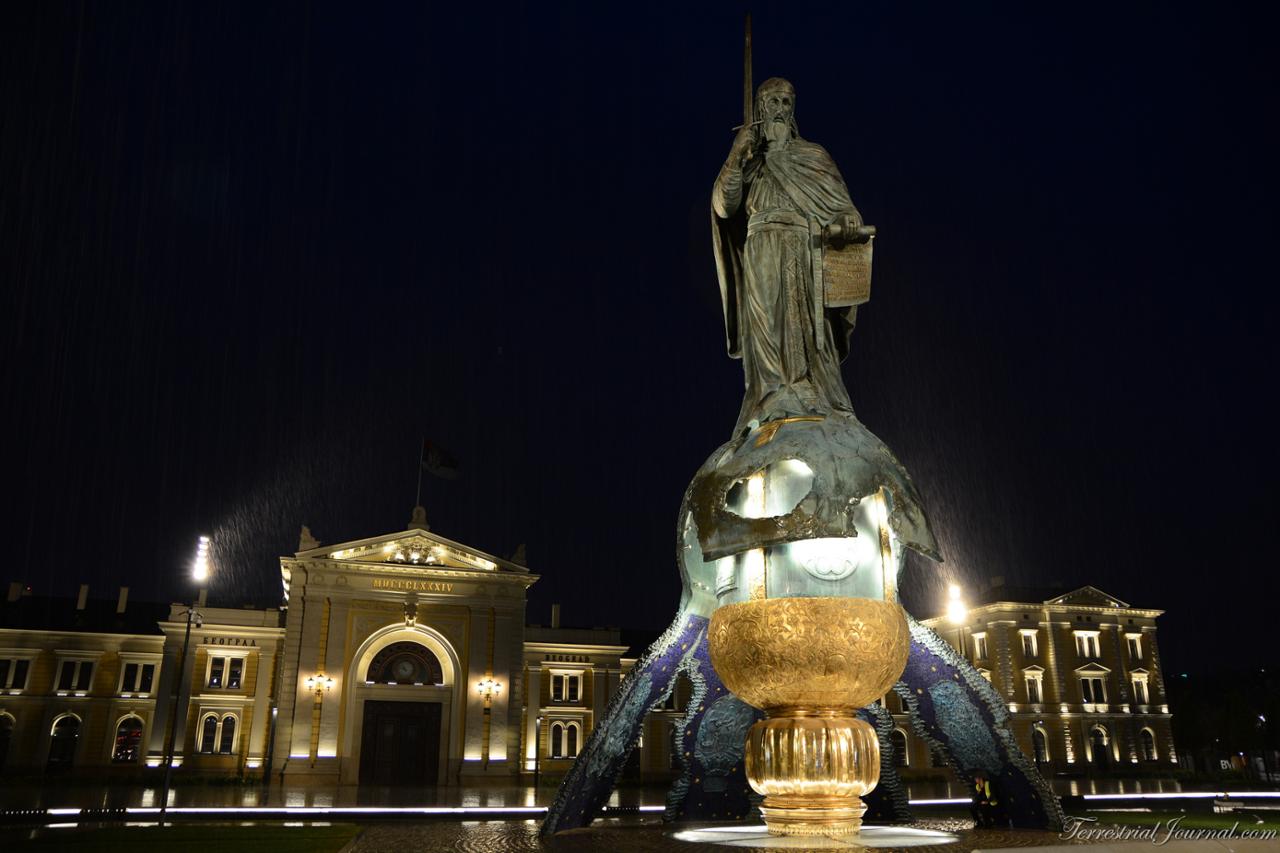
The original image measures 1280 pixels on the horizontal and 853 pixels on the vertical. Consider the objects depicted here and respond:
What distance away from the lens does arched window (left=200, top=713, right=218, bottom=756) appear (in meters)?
44.3

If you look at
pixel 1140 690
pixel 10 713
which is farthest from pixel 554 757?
pixel 1140 690

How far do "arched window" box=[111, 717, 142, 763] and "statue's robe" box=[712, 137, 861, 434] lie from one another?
156 feet

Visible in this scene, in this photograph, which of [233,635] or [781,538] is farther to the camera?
[233,635]

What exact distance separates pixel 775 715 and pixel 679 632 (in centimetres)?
156

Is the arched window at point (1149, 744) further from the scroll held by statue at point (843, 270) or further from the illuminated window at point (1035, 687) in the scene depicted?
the scroll held by statue at point (843, 270)

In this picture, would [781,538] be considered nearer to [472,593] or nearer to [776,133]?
[776,133]

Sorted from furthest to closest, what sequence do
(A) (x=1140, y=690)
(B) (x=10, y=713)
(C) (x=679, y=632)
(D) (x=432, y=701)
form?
(A) (x=1140, y=690)
(B) (x=10, y=713)
(D) (x=432, y=701)
(C) (x=679, y=632)

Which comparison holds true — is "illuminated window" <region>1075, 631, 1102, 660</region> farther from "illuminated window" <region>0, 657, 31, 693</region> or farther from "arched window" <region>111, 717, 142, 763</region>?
"illuminated window" <region>0, 657, 31, 693</region>

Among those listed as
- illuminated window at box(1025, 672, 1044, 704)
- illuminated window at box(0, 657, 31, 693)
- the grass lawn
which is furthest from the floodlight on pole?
illuminated window at box(1025, 672, 1044, 704)

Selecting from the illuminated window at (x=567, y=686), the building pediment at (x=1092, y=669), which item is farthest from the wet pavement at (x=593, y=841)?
the building pediment at (x=1092, y=669)

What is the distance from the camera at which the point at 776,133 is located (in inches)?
375

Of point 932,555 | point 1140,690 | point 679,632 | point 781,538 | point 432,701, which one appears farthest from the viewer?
point 1140,690

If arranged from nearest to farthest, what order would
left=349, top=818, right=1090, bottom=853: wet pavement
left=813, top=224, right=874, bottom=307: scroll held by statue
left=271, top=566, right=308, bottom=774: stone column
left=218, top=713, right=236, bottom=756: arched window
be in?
1. left=349, top=818, right=1090, bottom=853: wet pavement
2. left=813, top=224, right=874, bottom=307: scroll held by statue
3. left=271, top=566, right=308, bottom=774: stone column
4. left=218, top=713, right=236, bottom=756: arched window

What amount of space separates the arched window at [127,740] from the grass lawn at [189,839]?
34.2 metres
